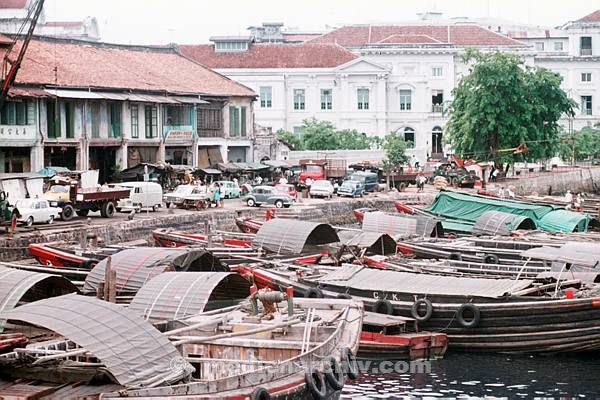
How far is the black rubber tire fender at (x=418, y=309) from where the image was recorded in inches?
1138

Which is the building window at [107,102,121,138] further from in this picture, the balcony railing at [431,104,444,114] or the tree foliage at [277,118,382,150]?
the balcony railing at [431,104,444,114]

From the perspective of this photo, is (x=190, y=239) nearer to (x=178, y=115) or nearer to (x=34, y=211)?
(x=34, y=211)

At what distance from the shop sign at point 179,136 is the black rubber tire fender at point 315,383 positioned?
42608 mm

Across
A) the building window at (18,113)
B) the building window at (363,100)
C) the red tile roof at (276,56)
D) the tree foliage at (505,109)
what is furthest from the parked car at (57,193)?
the building window at (363,100)

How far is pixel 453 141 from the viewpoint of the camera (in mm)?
77562

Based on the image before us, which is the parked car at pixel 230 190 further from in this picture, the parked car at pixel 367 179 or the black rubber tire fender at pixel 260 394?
the black rubber tire fender at pixel 260 394

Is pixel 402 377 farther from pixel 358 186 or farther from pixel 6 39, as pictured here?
pixel 358 186

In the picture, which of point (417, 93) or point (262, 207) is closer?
point (262, 207)

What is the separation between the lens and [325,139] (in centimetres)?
8081

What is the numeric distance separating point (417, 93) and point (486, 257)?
51.1m

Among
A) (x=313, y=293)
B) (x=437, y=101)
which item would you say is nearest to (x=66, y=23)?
(x=437, y=101)

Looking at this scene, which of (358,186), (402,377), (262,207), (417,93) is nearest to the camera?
(402,377)

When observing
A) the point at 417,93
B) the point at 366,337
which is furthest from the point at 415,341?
the point at 417,93

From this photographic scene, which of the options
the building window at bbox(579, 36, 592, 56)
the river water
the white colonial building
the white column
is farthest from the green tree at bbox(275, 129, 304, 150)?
the river water
